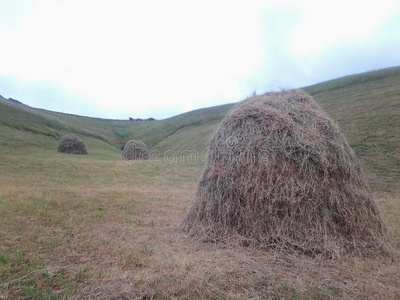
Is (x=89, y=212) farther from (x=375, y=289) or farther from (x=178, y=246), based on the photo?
(x=375, y=289)

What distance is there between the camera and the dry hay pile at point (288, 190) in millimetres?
5391

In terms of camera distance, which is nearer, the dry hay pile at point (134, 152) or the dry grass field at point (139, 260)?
the dry grass field at point (139, 260)

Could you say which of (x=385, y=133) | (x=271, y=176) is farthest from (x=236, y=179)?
(x=385, y=133)

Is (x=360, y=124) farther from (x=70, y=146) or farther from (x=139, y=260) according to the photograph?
(x=70, y=146)

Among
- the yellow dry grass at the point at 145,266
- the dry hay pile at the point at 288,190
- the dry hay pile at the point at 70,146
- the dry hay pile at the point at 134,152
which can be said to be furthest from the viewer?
the dry hay pile at the point at 70,146

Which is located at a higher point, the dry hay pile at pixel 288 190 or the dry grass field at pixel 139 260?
the dry hay pile at pixel 288 190

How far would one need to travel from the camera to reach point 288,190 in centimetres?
546

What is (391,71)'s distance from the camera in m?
38.5

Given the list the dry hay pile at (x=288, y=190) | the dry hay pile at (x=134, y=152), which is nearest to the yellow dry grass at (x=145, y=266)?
the dry hay pile at (x=288, y=190)

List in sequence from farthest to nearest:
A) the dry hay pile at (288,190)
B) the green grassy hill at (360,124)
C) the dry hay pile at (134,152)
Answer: the dry hay pile at (134,152) < the green grassy hill at (360,124) < the dry hay pile at (288,190)

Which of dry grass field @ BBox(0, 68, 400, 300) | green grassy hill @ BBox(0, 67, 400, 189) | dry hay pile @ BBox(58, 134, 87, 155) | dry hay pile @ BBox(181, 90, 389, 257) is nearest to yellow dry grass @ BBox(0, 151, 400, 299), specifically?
dry grass field @ BBox(0, 68, 400, 300)

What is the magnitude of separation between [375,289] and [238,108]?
14.6ft

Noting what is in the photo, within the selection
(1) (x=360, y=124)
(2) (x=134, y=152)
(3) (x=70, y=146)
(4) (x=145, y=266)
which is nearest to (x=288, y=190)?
(4) (x=145, y=266)

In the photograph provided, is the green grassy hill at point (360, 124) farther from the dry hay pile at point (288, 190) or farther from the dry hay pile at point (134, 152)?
the dry hay pile at point (134, 152)
